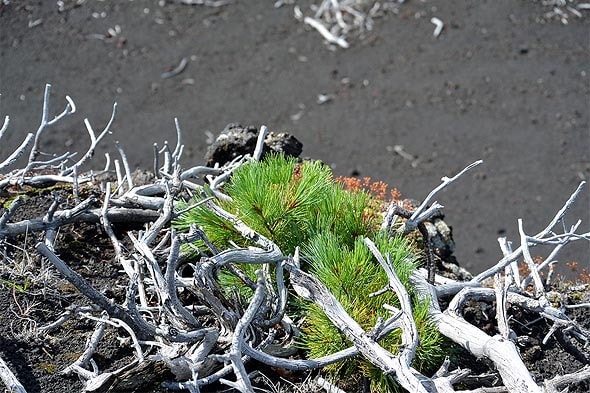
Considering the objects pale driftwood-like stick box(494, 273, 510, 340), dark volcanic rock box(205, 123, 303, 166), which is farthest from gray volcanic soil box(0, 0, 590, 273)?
pale driftwood-like stick box(494, 273, 510, 340)

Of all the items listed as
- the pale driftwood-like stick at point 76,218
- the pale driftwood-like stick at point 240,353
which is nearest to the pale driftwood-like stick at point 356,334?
the pale driftwood-like stick at point 240,353

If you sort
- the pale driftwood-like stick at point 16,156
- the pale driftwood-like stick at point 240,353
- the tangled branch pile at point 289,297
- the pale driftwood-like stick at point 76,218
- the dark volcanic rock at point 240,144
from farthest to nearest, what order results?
the dark volcanic rock at point 240,144
the pale driftwood-like stick at point 16,156
the pale driftwood-like stick at point 76,218
the tangled branch pile at point 289,297
the pale driftwood-like stick at point 240,353

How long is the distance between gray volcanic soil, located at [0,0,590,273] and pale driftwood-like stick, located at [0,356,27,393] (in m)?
3.43

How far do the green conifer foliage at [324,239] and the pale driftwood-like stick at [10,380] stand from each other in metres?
0.70

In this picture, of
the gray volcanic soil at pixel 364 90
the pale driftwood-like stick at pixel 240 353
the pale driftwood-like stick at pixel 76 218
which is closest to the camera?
the pale driftwood-like stick at pixel 240 353

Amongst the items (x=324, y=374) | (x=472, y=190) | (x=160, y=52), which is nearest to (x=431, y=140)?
(x=472, y=190)

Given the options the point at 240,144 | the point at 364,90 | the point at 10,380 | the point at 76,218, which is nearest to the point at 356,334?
the point at 10,380

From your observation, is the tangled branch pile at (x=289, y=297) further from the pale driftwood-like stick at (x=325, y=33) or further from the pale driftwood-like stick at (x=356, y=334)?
the pale driftwood-like stick at (x=325, y=33)

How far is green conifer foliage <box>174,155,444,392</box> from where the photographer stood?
91.5 inches

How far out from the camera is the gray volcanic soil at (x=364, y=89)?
5.52 meters

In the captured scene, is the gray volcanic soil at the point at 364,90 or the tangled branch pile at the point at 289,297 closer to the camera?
Answer: the tangled branch pile at the point at 289,297

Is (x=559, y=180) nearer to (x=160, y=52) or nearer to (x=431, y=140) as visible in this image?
(x=431, y=140)

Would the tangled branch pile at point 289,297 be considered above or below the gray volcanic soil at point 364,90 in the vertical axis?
above

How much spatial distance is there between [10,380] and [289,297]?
3.09 ft
